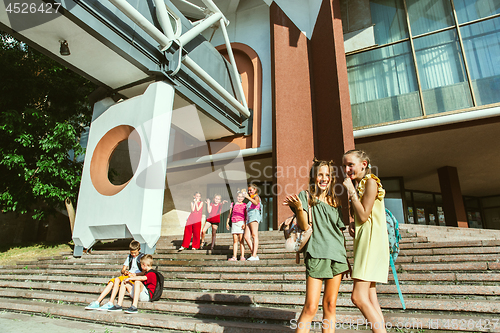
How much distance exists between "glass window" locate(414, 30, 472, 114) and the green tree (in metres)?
13.2

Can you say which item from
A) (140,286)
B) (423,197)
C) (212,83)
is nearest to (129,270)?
(140,286)

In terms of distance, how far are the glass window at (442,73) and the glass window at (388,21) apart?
863mm

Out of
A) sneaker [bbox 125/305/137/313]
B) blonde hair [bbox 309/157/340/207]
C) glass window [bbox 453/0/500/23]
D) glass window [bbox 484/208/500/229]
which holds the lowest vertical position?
sneaker [bbox 125/305/137/313]

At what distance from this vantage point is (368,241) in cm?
203

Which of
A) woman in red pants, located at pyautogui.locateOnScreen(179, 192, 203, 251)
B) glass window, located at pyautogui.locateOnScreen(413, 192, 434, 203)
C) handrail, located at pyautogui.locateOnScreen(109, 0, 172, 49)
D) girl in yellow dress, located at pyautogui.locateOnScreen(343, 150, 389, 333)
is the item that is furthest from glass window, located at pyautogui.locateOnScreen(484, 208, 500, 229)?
girl in yellow dress, located at pyautogui.locateOnScreen(343, 150, 389, 333)

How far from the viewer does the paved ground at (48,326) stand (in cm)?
329

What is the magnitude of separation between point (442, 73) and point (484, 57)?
1350 millimetres

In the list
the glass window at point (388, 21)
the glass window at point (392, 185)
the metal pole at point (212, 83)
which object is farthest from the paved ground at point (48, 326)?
the glass window at point (392, 185)

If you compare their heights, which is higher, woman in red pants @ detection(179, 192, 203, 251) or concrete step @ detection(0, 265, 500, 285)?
woman in red pants @ detection(179, 192, 203, 251)

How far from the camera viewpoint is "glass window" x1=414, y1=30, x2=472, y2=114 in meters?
10.1

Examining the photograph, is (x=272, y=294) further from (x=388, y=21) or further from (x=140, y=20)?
(x=388, y=21)

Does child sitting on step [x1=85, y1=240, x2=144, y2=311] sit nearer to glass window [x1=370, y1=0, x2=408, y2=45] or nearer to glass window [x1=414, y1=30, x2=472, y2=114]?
glass window [x1=414, y1=30, x2=472, y2=114]

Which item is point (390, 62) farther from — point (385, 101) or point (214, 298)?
point (214, 298)

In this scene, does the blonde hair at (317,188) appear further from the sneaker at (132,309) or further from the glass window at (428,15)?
the glass window at (428,15)
